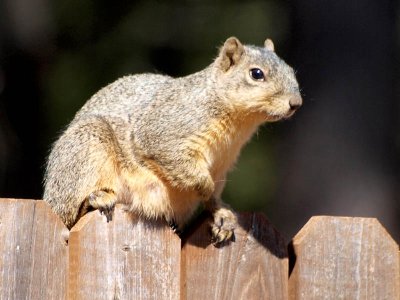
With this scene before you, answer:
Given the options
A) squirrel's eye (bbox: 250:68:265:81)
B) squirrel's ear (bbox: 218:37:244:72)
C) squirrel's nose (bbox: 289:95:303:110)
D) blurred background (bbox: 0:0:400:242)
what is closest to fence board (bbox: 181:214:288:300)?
squirrel's nose (bbox: 289:95:303:110)

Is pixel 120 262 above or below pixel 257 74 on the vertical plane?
below

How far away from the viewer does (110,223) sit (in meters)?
3.18

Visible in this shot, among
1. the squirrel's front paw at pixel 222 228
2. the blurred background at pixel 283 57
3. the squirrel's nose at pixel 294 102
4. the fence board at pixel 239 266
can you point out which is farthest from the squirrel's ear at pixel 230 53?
the blurred background at pixel 283 57

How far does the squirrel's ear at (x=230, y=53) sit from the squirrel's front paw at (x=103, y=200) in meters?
0.75

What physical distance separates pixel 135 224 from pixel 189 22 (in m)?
4.88

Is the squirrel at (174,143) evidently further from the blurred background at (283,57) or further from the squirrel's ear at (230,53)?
→ the blurred background at (283,57)

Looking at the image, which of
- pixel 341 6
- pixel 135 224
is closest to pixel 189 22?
pixel 341 6

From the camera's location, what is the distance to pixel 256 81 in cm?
393

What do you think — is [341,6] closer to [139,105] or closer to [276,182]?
[276,182]

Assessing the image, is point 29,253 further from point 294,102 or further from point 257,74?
point 257,74

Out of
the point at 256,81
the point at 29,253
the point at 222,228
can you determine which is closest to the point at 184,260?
the point at 222,228

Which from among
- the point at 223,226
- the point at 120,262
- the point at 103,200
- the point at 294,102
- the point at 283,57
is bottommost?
the point at 283,57

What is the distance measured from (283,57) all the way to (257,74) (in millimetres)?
2511

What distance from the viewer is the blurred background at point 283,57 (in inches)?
233
